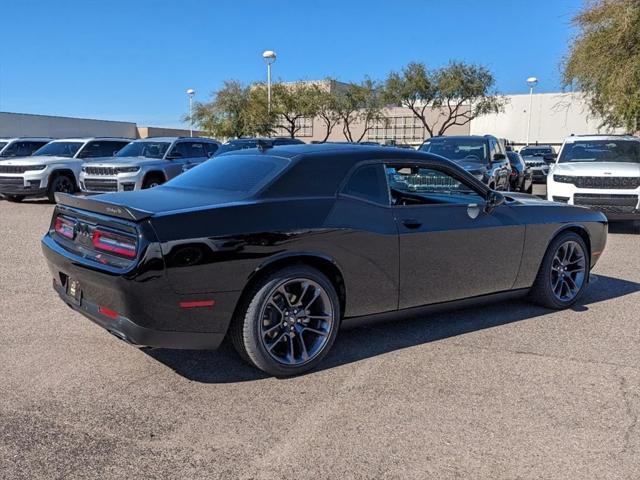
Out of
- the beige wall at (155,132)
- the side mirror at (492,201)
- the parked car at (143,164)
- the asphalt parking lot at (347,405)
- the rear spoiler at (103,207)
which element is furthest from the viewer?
the beige wall at (155,132)

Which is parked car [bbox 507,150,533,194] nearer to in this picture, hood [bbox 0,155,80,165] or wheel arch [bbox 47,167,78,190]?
wheel arch [bbox 47,167,78,190]

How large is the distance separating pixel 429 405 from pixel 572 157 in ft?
32.9

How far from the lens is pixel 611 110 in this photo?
20547 millimetres

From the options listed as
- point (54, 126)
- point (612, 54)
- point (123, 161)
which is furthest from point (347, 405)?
point (54, 126)

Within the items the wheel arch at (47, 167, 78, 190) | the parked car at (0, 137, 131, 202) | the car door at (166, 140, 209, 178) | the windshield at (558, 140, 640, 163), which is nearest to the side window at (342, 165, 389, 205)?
the windshield at (558, 140, 640, 163)

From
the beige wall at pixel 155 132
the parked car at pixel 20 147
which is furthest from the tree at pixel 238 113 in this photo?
the parked car at pixel 20 147

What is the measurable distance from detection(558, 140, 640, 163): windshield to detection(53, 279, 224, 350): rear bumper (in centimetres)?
1039

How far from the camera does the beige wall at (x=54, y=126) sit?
156 feet

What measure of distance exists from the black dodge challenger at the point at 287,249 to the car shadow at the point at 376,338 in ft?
0.93

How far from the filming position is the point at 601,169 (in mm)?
10930

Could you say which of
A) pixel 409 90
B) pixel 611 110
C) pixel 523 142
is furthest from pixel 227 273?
pixel 523 142

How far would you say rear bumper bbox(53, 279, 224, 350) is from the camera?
3609mm

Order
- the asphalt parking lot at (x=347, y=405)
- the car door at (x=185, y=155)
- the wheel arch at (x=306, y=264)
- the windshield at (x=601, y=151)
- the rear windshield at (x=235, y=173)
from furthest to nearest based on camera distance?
the car door at (x=185, y=155)
the windshield at (x=601, y=151)
the rear windshield at (x=235, y=173)
the wheel arch at (x=306, y=264)
the asphalt parking lot at (x=347, y=405)

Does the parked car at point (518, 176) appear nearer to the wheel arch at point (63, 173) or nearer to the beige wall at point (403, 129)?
the wheel arch at point (63, 173)
